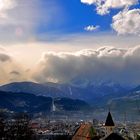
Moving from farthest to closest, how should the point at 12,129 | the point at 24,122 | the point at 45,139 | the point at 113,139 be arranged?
the point at 45,139
the point at 24,122
the point at 12,129
the point at 113,139

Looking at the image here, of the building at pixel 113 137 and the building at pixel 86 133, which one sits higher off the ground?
the building at pixel 86 133

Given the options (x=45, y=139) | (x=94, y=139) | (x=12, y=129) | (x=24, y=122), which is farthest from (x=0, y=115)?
(x=45, y=139)

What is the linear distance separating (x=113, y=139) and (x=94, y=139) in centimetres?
905

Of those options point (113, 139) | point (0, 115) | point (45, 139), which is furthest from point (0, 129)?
point (45, 139)

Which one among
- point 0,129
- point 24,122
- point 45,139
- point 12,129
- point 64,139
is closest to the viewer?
point 0,129

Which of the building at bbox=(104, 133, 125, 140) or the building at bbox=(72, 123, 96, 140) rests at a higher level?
the building at bbox=(72, 123, 96, 140)

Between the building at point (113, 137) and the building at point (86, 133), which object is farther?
the building at point (86, 133)

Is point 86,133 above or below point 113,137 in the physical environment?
above

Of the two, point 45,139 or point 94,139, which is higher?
point 45,139

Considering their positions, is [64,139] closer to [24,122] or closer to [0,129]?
[24,122]

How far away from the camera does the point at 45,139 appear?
191 m

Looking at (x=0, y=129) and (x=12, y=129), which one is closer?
(x=0, y=129)

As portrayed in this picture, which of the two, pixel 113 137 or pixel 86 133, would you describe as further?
pixel 86 133

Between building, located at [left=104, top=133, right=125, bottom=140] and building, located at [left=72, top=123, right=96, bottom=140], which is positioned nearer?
building, located at [left=104, top=133, right=125, bottom=140]
